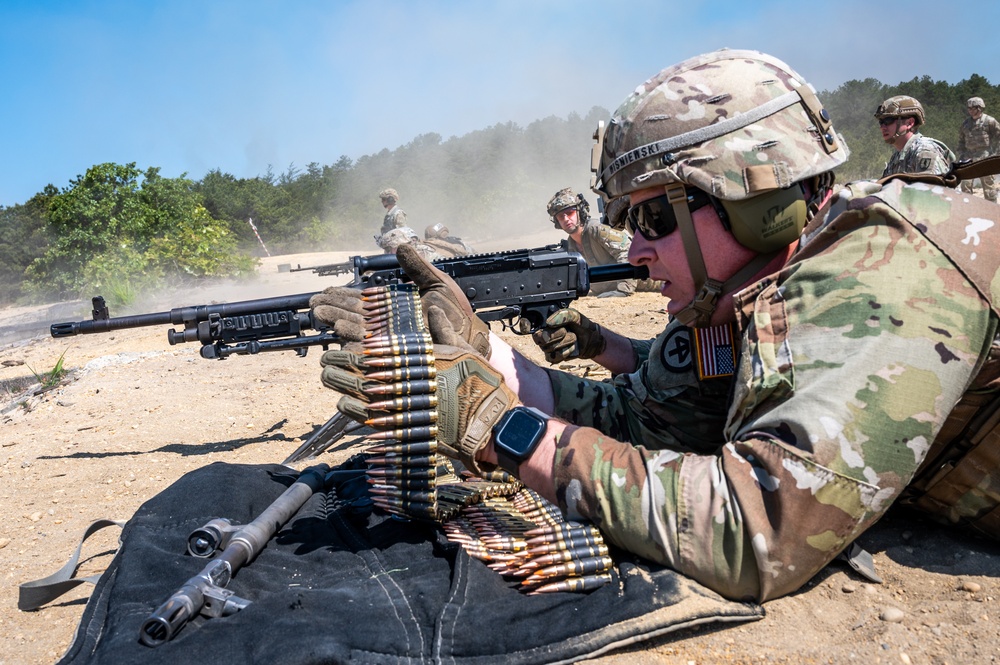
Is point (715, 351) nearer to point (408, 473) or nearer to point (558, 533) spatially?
A: point (558, 533)

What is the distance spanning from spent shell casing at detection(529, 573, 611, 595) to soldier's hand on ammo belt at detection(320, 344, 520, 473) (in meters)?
0.39

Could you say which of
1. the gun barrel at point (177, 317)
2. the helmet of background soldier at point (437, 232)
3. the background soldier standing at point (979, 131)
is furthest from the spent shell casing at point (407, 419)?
the background soldier standing at point (979, 131)

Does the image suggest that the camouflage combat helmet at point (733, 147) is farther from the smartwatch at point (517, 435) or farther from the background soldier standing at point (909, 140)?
the background soldier standing at point (909, 140)

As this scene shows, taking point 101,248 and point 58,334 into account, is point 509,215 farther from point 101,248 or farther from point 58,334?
point 58,334

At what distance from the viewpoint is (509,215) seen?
33719 millimetres

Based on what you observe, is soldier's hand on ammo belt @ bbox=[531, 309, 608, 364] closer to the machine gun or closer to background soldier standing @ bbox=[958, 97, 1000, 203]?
the machine gun

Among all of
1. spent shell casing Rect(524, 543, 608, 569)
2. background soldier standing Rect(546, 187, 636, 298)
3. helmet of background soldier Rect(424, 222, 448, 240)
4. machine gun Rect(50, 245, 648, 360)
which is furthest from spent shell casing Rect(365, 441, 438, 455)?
helmet of background soldier Rect(424, 222, 448, 240)

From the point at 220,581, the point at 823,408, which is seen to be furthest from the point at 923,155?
the point at 220,581

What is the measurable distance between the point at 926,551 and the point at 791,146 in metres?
1.24

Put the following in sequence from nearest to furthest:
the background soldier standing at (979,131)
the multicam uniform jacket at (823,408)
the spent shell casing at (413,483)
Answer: the multicam uniform jacket at (823,408)
the spent shell casing at (413,483)
the background soldier standing at (979,131)

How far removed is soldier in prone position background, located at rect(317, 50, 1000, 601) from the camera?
5.51ft

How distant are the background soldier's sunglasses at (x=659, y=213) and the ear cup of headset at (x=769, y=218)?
9 cm

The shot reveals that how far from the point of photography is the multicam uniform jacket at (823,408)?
1666 millimetres

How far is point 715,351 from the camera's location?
2.55 m
